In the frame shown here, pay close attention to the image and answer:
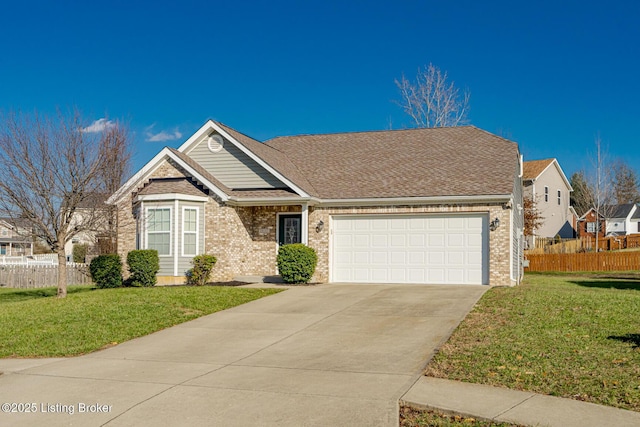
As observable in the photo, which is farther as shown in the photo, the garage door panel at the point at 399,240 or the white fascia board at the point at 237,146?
the white fascia board at the point at 237,146

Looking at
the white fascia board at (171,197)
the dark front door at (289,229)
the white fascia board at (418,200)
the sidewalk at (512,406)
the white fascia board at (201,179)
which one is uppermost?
the white fascia board at (201,179)

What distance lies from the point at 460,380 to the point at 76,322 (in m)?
8.42

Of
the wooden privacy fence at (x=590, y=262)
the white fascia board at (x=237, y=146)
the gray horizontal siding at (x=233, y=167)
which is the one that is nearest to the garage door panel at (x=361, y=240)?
the white fascia board at (x=237, y=146)

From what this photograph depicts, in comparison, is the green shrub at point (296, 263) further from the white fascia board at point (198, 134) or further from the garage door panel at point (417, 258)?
the white fascia board at point (198, 134)

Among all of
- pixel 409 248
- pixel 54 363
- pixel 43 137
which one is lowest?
pixel 54 363

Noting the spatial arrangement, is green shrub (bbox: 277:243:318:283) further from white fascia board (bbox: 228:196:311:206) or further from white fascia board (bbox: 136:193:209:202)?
white fascia board (bbox: 136:193:209:202)

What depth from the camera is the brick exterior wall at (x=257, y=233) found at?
723 inches

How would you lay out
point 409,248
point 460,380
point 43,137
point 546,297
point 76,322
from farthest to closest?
point 409,248 → point 43,137 → point 546,297 → point 76,322 → point 460,380

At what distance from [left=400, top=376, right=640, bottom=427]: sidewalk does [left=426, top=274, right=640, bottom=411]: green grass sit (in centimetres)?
29

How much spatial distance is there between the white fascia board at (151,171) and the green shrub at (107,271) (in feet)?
6.28

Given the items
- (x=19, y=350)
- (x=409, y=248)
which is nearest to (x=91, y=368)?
(x=19, y=350)

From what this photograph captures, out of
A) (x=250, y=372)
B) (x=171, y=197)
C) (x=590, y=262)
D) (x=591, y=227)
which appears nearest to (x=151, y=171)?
(x=171, y=197)

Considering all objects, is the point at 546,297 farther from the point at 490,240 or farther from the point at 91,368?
the point at 91,368

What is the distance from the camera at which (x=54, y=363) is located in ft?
31.5
